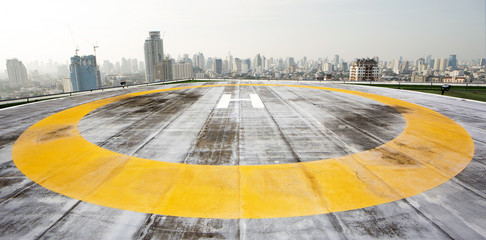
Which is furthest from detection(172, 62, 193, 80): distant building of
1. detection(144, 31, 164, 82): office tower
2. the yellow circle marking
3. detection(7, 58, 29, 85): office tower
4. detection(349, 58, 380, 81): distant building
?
the yellow circle marking

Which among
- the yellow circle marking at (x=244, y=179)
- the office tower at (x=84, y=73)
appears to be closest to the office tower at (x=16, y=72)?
the office tower at (x=84, y=73)

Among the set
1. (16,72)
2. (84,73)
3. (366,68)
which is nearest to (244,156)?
(84,73)

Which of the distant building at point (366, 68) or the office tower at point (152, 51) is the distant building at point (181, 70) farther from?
the distant building at point (366, 68)

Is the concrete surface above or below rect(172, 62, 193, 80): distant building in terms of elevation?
below

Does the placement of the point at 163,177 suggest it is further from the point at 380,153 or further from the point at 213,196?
the point at 380,153

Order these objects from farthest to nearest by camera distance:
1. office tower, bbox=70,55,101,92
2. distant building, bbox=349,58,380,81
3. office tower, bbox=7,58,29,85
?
office tower, bbox=7,58,29,85
distant building, bbox=349,58,380,81
office tower, bbox=70,55,101,92

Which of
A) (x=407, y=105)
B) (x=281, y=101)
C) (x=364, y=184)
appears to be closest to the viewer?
(x=364, y=184)

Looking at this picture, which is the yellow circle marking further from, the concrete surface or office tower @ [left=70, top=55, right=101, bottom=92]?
office tower @ [left=70, top=55, right=101, bottom=92]

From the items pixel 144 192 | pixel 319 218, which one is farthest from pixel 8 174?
pixel 319 218
